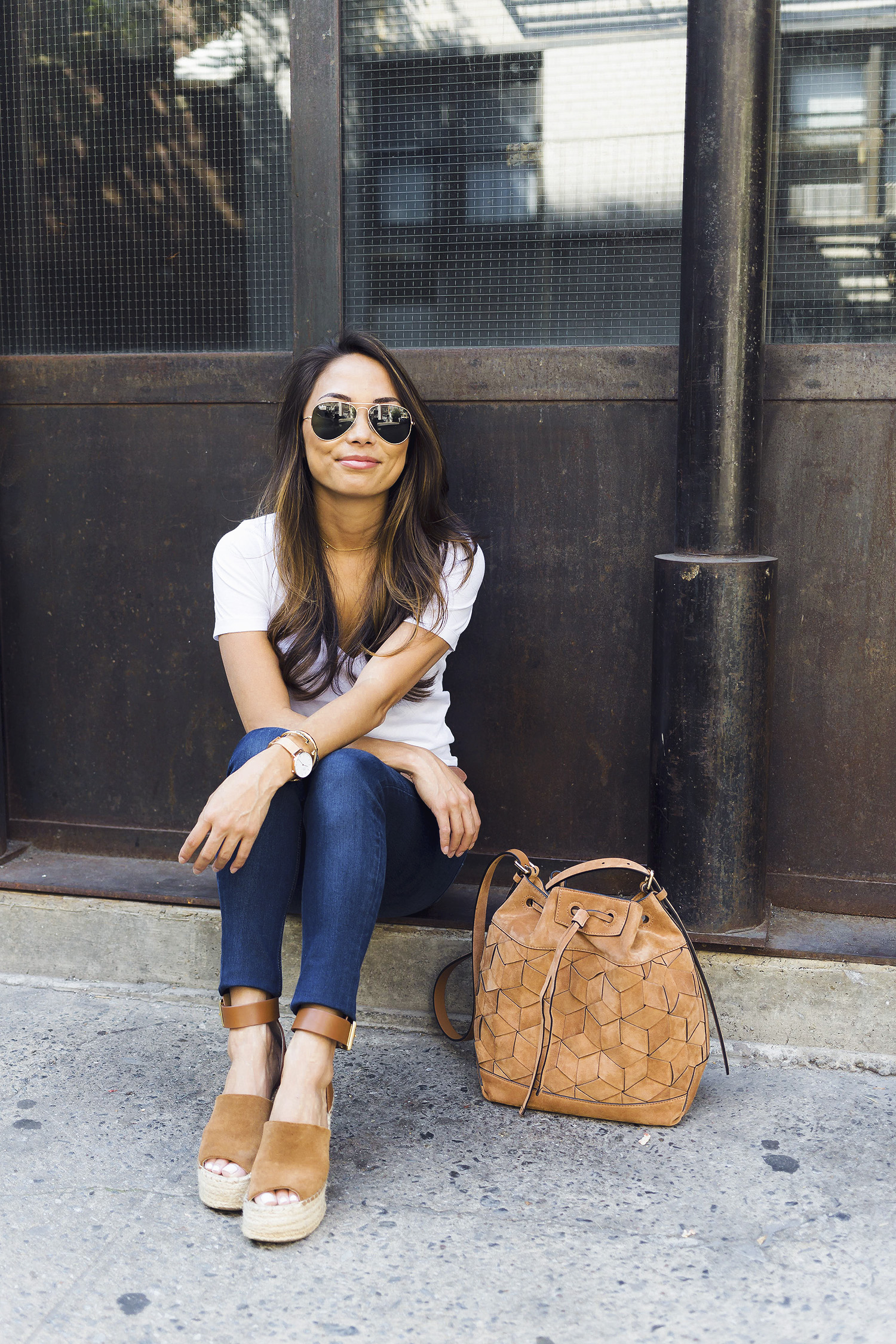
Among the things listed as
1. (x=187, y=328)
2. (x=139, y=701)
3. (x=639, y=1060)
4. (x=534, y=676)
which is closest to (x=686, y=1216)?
(x=639, y=1060)

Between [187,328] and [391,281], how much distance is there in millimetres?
528

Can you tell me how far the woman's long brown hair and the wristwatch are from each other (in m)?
0.30

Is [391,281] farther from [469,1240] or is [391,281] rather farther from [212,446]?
[469,1240]

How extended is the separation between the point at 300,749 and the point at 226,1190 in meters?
0.72

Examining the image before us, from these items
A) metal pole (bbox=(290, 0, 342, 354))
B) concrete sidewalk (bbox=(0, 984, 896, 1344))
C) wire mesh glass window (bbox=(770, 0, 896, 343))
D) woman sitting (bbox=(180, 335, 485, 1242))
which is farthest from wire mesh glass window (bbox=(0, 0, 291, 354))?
concrete sidewalk (bbox=(0, 984, 896, 1344))

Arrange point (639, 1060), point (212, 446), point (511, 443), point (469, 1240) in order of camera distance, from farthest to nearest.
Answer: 1. point (212, 446)
2. point (511, 443)
3. point (639, 1060)
4. point (469, 1240)

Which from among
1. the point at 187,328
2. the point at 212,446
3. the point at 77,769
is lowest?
the point at 77,769

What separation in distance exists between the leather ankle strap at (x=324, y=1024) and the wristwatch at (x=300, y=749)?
1.31ft

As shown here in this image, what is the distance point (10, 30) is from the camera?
2924 millimetres

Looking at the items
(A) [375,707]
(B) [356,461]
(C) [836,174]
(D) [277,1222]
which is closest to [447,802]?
(A) [375,707]

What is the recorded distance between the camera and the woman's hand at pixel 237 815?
77.7 inches

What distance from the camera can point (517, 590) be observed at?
9.04ft

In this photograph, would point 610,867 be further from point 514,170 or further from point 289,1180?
point 514,170

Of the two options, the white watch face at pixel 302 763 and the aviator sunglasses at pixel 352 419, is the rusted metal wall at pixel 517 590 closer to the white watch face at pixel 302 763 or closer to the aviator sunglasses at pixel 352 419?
the aviator sunglasses at pixel 352 419
